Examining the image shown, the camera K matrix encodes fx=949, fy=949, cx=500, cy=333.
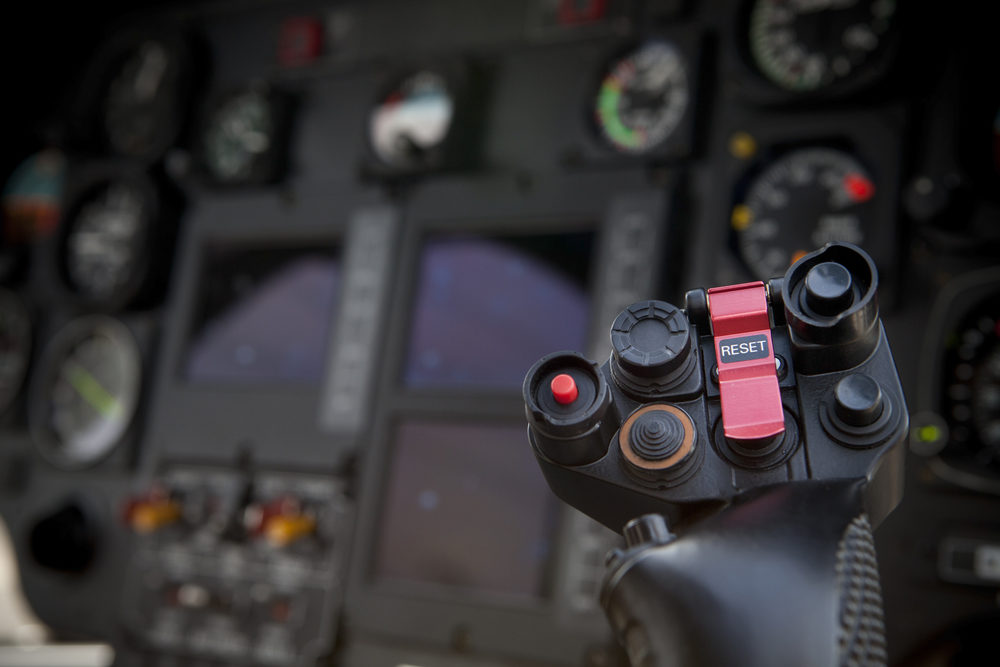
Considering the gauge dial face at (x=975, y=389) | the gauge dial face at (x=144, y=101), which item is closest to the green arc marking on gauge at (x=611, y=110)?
the gauge dial face at (x=975, y=389)

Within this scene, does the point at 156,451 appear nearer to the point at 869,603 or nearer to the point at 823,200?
the point at 823,200

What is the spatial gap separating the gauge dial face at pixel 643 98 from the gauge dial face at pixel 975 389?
0.74 metres

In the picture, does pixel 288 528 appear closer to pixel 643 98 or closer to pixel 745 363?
pixel 643 98

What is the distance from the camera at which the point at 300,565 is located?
89.0 inches

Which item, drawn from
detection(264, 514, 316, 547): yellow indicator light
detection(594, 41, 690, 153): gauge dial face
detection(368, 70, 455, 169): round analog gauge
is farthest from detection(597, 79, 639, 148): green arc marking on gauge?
detection(264, 514, 316, 547): yellow indicator light

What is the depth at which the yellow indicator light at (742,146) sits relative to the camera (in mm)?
1992

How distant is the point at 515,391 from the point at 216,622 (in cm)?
95

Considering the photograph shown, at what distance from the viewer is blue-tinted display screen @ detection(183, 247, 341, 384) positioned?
2457mm

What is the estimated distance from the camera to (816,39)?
1947 mm

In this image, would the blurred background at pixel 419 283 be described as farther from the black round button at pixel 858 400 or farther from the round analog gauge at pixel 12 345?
the black round button at pixel 858 400

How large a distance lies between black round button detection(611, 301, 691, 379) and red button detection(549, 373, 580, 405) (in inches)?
1.9

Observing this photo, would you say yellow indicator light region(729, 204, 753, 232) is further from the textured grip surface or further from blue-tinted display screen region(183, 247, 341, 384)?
the textured grip surface

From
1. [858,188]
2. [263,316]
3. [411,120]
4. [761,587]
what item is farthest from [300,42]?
[761,587]

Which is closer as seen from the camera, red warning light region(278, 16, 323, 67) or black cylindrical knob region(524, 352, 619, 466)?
black cylindrical knob region(524, 352, 619, 466)
